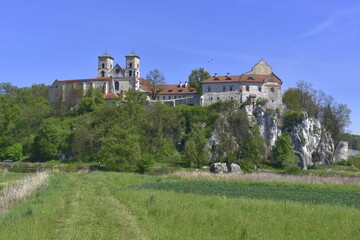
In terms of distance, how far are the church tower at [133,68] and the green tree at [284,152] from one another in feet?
138

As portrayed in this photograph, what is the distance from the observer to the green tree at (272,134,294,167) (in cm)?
6350

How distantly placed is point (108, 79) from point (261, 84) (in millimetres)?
41719

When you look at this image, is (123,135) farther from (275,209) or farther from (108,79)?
Answer: (108,79)

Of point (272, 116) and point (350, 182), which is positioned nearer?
point (350, 182)

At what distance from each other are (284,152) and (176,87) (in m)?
34.6

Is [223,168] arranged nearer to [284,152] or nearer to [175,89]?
[284,152]

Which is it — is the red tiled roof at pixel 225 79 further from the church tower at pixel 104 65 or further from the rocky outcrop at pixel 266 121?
the church tower at pixel 104 65

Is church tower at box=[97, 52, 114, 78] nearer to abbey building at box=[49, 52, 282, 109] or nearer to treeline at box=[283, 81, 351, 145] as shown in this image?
abbey building at box=[49, 52, 282, 109]

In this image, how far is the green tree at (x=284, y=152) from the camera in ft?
208

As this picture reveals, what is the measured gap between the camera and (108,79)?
306 ft

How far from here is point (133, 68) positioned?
94.8 m

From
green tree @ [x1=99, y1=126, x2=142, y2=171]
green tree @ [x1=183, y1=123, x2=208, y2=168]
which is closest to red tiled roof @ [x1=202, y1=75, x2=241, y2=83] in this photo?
green tree @ [x1=183, y1=123, x2=208, y2=168]

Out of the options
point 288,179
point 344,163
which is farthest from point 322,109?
point 288,179

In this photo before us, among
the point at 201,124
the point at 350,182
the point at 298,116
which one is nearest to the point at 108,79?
the point at 201,124
